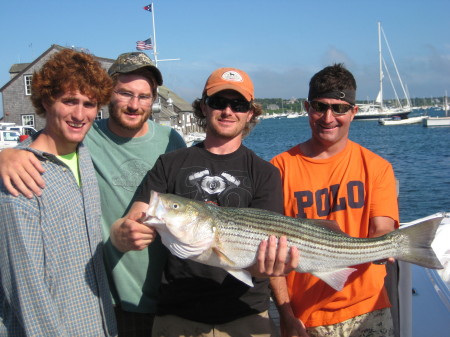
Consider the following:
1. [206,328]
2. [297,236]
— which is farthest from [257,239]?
[206,328]

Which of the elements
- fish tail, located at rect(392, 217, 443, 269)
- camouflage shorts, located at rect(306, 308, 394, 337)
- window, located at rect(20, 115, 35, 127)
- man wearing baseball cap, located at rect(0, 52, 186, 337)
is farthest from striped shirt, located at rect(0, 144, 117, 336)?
window, located at rect(20, 115, 35, 127)

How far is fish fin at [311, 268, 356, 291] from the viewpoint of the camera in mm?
3535

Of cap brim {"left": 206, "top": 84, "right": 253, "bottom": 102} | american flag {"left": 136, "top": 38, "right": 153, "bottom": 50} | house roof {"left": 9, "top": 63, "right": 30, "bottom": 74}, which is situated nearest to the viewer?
cap brim {"left": 206, "top": 84, "right": 253, "bottom": 102}

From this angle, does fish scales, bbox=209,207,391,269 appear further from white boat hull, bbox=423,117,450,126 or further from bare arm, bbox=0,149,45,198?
white boat hull, bbox=423,117,450,126

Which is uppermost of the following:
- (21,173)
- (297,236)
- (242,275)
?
(21,173)

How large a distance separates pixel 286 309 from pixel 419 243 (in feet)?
4.20

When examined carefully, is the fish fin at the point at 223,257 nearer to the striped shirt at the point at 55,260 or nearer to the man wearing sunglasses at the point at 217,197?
the man wearing sunglasses at the point at 217,197

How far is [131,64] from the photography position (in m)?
4.16

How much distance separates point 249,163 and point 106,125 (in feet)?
5.28

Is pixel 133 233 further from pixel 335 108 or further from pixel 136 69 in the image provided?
pixel 335 108

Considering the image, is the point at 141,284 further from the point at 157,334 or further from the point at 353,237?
the point at 353,237

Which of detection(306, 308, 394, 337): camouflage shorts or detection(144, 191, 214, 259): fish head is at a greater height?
detection(144, 191, 214, 259): fish head

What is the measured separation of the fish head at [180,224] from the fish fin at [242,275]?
27 centimetres

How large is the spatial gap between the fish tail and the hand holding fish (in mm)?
1007
